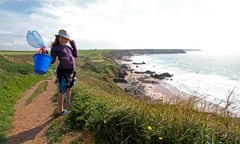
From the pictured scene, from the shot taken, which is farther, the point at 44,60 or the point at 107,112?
the point at 44,60

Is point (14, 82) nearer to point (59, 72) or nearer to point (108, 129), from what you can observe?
point (59, 72)

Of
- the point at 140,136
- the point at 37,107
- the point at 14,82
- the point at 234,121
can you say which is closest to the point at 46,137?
the point at 140,136

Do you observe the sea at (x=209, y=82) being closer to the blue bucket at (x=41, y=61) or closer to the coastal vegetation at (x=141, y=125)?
the coastal vegetation at (x=141, y=125)

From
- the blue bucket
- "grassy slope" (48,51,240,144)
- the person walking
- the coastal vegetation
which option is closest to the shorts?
the person walking

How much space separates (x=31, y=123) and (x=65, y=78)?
4.90 ft

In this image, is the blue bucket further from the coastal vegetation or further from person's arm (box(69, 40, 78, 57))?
the coastal vegetation

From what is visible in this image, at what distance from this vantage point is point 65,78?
5.83 meters

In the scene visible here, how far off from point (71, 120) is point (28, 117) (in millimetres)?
2004

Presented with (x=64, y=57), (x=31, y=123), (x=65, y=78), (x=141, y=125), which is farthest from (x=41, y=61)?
(x=141, y=125)

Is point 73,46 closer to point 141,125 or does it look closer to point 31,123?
point 31,123

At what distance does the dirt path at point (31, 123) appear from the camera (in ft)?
16.6

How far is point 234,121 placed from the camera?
423 centimetres

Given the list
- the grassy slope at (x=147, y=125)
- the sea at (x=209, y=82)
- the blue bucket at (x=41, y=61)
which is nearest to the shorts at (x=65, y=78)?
the blue bucket at (x=41, y=61)

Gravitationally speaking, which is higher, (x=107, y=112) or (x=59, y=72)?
(x=59, y=72)
